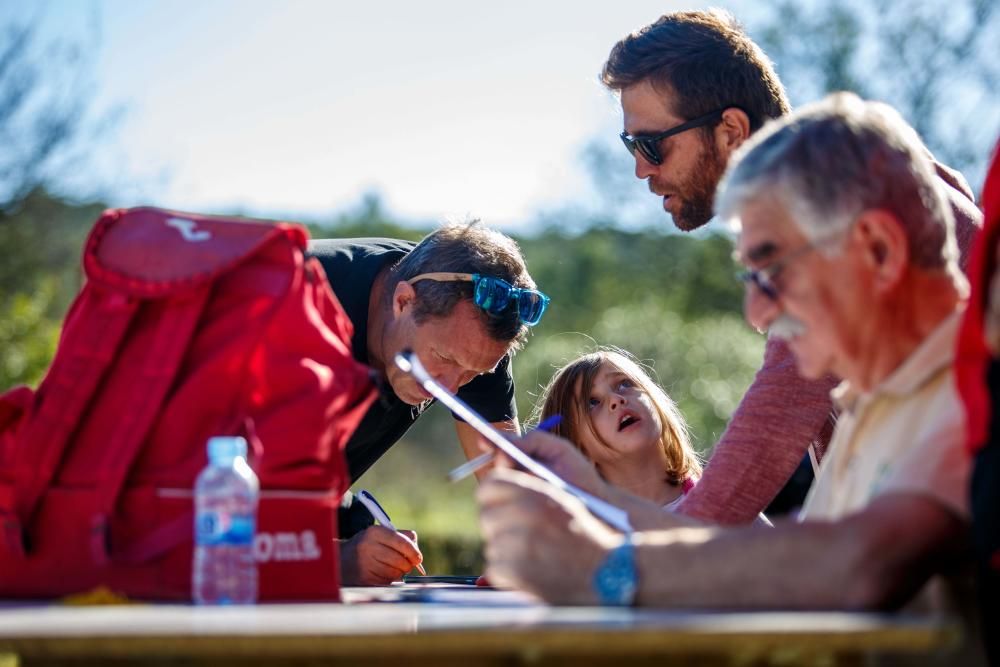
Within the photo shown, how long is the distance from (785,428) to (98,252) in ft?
5.06

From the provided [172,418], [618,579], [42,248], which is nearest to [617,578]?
[618,579]

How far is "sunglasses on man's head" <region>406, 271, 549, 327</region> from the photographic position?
12.5ft

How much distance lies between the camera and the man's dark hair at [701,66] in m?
3.58

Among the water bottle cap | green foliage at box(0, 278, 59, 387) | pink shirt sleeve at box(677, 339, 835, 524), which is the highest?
the water bottle cap

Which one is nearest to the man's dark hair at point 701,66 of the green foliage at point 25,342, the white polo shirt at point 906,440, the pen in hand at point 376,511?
the pen in hand at point 376,511

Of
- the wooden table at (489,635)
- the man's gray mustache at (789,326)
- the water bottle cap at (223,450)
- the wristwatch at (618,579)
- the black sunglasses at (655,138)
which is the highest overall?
the black sunglasses at (655,138)

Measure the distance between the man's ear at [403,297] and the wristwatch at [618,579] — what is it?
2198 millimetres

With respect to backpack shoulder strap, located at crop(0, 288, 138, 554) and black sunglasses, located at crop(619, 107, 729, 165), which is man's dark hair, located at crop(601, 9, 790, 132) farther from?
backpack shoulder strap, located at crop(0, 288, 138, 554)

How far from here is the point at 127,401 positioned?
7.12 ft

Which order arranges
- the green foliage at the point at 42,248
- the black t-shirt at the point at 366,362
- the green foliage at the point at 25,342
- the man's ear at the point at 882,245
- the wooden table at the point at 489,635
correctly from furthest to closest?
the green foliage at the point at 42,248 < the green foliage at the point at 25,342 < the black t-shirt at the point at 366,362 < the man's ear at the point at 882,245 < the wooden table at the point at 489,635

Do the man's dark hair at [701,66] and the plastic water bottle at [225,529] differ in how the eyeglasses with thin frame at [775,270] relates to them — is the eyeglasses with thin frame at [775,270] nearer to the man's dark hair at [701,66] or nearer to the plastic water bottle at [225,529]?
the plastic water bottle at [225,529]

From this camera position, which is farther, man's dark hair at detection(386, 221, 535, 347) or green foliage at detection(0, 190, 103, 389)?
green foliage at detection(0, 190, 103, 389)

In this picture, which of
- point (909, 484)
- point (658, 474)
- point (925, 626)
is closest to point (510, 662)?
point (925, 626)

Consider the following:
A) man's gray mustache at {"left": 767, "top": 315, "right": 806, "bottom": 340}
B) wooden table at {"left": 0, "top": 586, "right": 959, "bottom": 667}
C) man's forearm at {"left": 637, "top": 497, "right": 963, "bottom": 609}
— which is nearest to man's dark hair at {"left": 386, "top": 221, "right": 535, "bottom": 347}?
man's gray mustache at {"left": 767, "top": 315, "right": 806, "bottom": 340}
